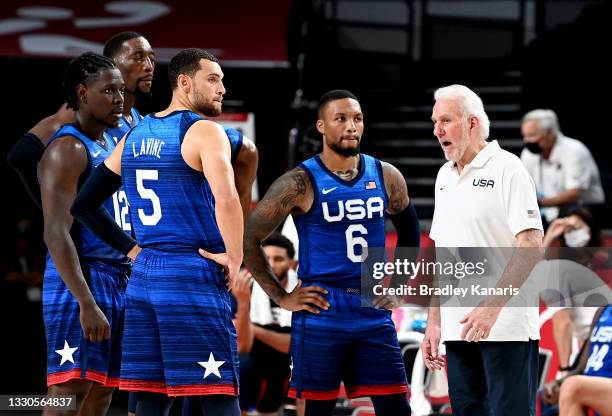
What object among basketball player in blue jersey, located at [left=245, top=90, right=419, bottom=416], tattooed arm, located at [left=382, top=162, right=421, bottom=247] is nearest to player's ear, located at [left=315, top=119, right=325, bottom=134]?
basketball player in blue jersey, located at [left=245, top=90, right=419, bottom=416]

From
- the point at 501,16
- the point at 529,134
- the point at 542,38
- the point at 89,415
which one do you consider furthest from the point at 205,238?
the point at 501,16

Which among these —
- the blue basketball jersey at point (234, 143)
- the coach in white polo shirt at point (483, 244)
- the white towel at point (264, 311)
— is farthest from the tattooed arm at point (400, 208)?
the white towel at point (264, 311)

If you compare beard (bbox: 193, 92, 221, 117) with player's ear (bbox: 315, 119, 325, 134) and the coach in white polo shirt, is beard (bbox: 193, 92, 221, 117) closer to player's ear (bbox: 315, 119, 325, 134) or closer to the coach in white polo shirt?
player's ear (bbox: 315, 119, 325, 134)

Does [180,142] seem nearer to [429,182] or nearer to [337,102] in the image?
[337,102]

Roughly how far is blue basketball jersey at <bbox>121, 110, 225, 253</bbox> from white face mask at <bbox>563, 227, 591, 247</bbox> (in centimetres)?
416

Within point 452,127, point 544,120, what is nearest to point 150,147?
point 452,127

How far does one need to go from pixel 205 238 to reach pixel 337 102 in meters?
1.26

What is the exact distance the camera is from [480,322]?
5039mm

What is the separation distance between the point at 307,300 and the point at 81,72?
1.71m

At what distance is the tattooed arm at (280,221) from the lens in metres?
5.80

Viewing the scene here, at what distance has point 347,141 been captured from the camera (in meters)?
5.90

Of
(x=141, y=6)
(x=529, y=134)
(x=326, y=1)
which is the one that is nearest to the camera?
(x=529, y=134)

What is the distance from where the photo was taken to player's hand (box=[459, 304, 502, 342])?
5.03 metres

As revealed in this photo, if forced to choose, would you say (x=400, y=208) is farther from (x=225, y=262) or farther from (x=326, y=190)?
(x=225, y=262)
